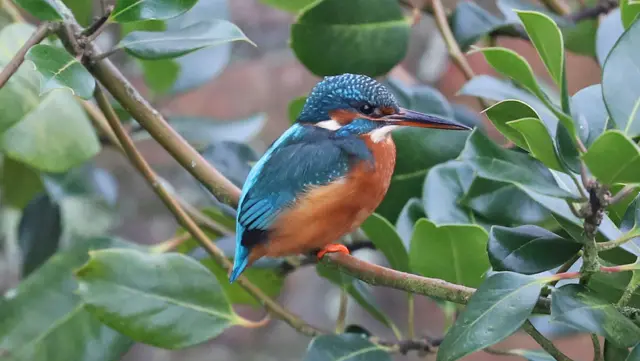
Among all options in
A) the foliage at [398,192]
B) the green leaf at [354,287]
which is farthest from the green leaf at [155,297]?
the green leaf at [354,287]

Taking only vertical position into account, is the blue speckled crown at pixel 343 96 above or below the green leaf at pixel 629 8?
below

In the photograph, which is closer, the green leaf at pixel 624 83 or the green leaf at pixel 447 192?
the green leaf at pixel 624 83

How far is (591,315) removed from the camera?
0.53 metres

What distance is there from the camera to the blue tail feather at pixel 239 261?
77cm

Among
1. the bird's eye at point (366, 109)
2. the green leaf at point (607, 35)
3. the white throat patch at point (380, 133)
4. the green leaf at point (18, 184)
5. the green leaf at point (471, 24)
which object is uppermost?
the green leaf at point (607, 35)

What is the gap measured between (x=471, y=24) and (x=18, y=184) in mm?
782

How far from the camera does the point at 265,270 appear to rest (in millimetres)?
985

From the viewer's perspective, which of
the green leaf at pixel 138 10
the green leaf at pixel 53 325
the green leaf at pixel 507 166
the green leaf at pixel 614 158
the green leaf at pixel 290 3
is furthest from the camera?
the green leaf at pixel 290 3

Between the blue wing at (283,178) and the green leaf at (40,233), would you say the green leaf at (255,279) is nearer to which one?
the blue wing at (283,178)

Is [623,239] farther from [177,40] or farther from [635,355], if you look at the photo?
[177,40]

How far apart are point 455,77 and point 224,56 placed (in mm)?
765

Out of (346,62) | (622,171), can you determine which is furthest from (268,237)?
(622,171)

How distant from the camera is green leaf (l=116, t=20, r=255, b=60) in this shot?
2.38ft

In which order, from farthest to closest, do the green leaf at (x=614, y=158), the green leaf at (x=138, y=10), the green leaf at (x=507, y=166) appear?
the green leaf at (x=138, y=10) → the green leaf at (x=507, y=166) → the green leaf at (x=614, y=158)
